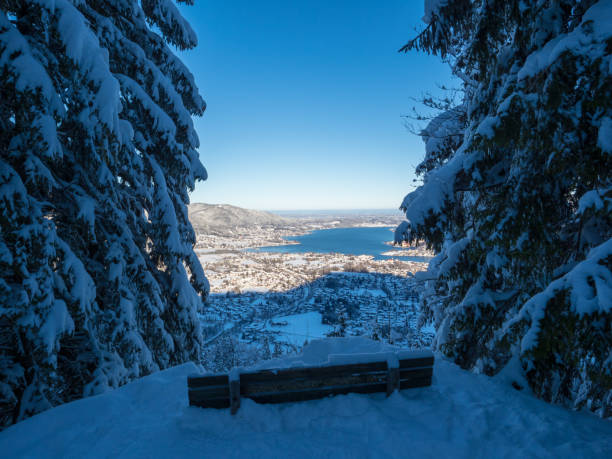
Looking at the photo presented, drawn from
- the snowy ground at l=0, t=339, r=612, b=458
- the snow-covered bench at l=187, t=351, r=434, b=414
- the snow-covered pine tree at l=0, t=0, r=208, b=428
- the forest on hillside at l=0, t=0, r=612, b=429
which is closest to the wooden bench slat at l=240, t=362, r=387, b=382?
the snow-covered bench at l=187, t=351, r=434, b=414

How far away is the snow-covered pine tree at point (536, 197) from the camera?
7.73ft

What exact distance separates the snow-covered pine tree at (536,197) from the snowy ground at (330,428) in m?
0.64

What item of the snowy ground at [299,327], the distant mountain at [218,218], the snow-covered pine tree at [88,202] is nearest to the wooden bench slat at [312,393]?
the snow-covered pine tree at [88,202]

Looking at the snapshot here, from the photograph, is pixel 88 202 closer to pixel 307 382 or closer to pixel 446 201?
pixel 307 382

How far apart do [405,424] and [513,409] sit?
1.34 metres

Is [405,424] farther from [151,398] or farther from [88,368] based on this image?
[88,368]

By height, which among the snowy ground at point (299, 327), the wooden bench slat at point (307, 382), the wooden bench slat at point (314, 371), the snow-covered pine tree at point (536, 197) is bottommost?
the snowy ground at point (299, 327)

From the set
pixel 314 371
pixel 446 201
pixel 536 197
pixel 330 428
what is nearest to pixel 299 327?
pixel 314 371

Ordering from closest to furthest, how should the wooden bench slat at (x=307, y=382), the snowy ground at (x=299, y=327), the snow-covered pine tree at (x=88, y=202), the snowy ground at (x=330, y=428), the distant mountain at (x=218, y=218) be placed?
the snowy ground at (x=330, y=428) → the snow-covered pine tree at (x=88, y=202) → the wooden bench slat at (x=307, y=382) → the snowy ground at (x=299, y=327) → the distant mountain at (x=218, y=218)

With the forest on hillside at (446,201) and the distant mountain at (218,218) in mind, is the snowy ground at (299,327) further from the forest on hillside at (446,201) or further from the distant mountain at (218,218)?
the distant mountain at (218,218)

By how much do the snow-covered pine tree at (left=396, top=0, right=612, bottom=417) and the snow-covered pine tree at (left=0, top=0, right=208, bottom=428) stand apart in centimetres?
467

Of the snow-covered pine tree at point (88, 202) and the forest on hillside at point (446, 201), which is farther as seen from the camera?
the snow-covered pine tree at point (88, 202)

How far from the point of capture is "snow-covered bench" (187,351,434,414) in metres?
3.35

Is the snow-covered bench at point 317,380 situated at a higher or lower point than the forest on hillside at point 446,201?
lower
